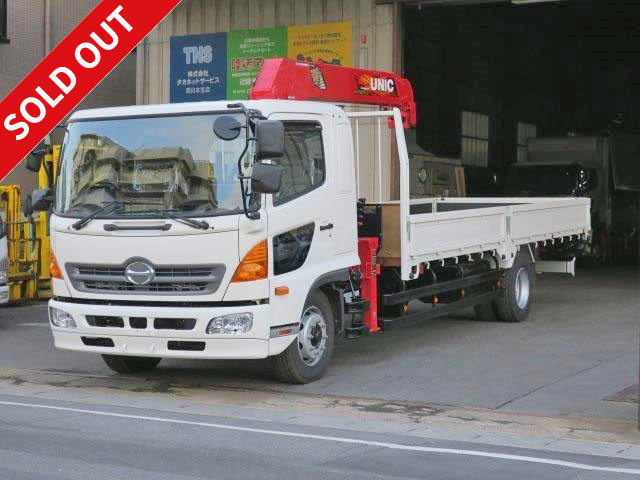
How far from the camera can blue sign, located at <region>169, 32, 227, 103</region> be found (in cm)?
2192

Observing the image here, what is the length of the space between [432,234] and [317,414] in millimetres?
3647

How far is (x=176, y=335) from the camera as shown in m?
9.98

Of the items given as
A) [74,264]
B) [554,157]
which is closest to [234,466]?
[74,264]

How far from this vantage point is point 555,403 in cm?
998

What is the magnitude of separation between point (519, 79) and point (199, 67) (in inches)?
629

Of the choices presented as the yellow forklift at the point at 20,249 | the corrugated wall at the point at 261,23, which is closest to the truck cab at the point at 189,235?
the yellow forklift at the point at 20,249

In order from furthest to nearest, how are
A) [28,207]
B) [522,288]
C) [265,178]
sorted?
[522,288]
[28,207]
[265,178]

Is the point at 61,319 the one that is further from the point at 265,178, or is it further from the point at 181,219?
the point at 265,178

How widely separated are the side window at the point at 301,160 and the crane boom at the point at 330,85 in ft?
2.37

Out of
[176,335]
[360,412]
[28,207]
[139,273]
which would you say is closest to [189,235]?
[139,273]

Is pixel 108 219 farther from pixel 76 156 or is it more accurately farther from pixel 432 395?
pixel 432 395

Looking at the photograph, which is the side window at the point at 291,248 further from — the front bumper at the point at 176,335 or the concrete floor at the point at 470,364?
the concrete floor at the point at 470,364

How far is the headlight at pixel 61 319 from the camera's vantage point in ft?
34.5

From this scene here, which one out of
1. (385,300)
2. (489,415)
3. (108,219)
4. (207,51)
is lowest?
(489,415)
